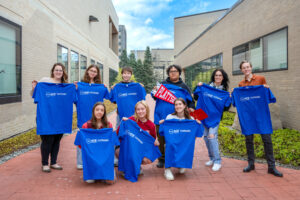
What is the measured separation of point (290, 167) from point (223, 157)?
134 cm

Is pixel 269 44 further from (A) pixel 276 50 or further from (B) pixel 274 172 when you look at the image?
(B) pixel 274 172

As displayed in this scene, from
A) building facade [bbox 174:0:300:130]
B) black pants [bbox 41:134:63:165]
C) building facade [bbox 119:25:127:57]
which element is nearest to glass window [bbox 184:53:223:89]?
building facade [bbox 174:0:300:130]

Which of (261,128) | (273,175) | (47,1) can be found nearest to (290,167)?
(273,175)

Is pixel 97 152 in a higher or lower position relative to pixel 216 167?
higher

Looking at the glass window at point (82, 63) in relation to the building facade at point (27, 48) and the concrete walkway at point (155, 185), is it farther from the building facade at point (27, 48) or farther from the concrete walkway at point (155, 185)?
the concrete walkway at point (155, 185)

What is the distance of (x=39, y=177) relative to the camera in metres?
3.99

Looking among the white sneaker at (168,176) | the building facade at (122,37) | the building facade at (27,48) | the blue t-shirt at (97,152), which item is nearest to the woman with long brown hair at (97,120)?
the blue t-shirt at (97,152)

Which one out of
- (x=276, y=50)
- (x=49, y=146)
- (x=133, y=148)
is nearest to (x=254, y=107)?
(x=133, y=148)

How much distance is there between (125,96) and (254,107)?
2.51 metres

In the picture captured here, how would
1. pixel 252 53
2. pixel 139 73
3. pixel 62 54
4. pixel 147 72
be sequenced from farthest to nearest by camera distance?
pixel 139 73, pixel 147 72, pixel 62 54, pixel 252 53

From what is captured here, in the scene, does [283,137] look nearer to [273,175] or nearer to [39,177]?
[273,175]

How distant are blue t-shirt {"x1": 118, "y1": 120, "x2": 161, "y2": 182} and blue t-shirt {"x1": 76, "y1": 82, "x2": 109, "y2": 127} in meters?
0.83

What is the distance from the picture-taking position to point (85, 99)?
4371 millimetres

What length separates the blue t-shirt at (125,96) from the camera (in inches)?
182
